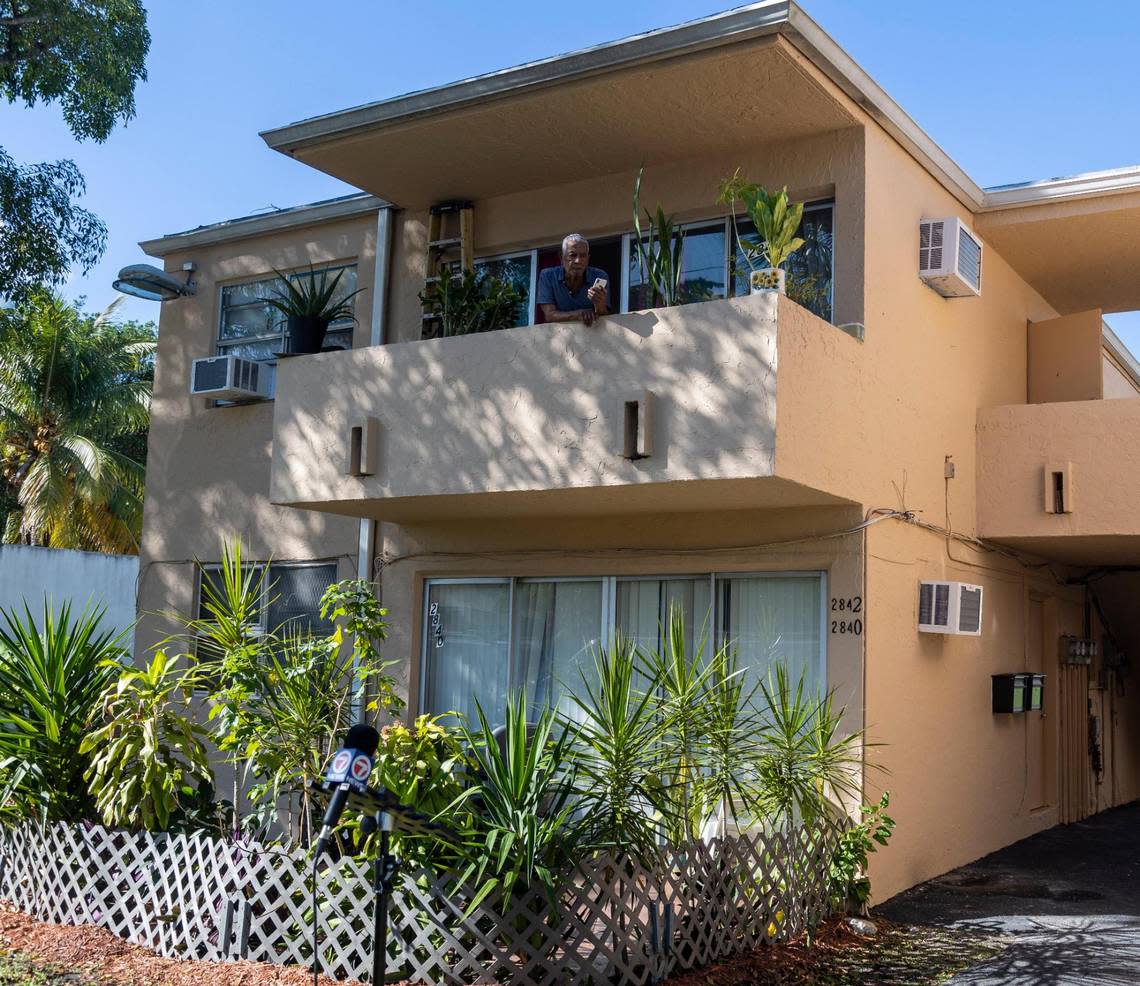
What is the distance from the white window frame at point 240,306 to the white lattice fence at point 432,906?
18.9 feet

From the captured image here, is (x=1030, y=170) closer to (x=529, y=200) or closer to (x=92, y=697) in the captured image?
(x=529, y=200)

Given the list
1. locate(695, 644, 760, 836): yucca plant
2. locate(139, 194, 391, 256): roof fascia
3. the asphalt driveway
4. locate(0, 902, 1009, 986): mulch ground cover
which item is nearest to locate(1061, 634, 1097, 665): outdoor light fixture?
the asphalt driveway

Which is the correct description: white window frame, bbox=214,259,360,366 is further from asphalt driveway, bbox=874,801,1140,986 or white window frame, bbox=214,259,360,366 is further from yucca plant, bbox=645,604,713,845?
asphalt driveway, bbox=874,801,1140,986

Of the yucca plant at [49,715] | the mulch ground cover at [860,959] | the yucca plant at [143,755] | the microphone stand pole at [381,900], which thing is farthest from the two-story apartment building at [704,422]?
the microphone stand pole at [381,900]

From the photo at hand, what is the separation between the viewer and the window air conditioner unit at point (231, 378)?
40.8ft

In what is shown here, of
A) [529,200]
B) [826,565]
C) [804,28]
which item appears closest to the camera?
[804,28]

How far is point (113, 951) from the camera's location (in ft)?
24.7

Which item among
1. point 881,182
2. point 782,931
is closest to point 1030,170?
point 881,182

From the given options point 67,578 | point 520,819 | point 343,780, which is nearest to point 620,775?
point 520,819

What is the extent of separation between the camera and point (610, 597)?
10367 millimetres

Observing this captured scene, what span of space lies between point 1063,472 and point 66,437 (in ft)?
70.0

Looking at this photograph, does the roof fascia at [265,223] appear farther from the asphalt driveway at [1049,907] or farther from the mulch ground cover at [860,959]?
the asphalt driveway at [1049,907]

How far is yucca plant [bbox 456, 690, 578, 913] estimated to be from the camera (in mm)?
6504

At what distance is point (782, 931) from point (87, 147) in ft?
41.5
